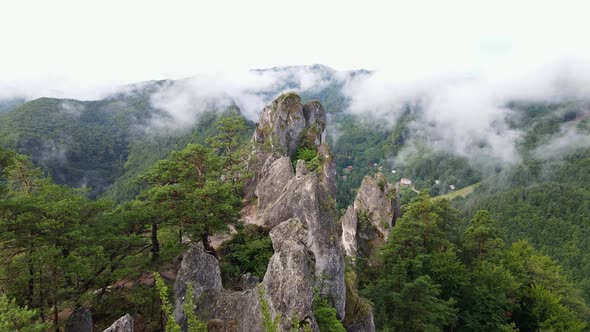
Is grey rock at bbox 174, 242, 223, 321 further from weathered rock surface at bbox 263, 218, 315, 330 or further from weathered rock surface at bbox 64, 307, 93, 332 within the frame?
weathered rock surface at bbox 64, 307, 93, 332

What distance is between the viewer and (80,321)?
1717cm

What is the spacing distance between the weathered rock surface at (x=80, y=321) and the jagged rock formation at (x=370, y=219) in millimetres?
29252

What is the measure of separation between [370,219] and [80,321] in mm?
33837

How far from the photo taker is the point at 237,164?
125 feet

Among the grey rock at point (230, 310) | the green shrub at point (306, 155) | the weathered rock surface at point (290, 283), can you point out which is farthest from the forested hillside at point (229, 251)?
the grey rock at point (230, 310)

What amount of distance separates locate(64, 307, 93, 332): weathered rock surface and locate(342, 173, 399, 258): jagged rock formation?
1152 inches

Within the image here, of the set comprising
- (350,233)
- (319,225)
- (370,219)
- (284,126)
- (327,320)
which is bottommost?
(350,233)

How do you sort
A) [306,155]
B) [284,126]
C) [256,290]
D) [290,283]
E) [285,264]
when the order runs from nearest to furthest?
1. [290,283]
2. [285,264]
3. [256,290]
4. [284,126]
5. [306,155]

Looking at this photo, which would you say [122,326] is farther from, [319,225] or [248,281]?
[319,225]

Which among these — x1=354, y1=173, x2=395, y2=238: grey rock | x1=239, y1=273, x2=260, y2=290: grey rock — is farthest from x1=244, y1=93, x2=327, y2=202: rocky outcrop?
x1=239, y1=273, x2=260, y2=290: grey rock

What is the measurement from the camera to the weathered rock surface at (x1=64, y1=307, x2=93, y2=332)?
670 inches

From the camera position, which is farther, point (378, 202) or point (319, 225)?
point (378, 202)

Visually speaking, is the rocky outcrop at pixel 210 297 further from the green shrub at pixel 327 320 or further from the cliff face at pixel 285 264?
the green shrub at pixel 327 320

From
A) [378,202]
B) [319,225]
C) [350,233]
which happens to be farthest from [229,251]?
[378,202]
